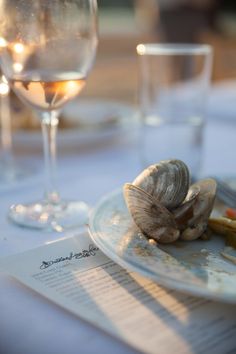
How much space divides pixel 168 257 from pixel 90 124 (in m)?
0.55

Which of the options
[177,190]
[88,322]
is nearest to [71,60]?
[177,190]

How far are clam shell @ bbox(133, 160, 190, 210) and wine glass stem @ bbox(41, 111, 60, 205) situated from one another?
7.0 inches

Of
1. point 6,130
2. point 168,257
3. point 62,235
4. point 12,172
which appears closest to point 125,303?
point 168,257

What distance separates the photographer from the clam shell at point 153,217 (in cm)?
46

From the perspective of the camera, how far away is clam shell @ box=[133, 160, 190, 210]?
47cm

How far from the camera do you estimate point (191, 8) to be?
4785mm

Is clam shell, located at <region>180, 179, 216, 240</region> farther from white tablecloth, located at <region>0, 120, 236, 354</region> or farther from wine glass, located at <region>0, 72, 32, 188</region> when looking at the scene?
wine glass, located at <region>0, 72, 32, 188</region>

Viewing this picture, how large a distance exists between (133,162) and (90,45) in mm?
265

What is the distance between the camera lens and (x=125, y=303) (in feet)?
1.30

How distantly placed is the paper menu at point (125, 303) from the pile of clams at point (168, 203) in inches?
Result: 1.9

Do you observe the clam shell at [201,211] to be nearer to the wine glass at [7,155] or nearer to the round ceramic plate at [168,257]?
the round ceramic plate at [168,257]

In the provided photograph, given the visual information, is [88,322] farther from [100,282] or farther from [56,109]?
[56,109]

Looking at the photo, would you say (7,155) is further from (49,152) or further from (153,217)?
(153,217)

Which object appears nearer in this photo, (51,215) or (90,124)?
(51,215)
